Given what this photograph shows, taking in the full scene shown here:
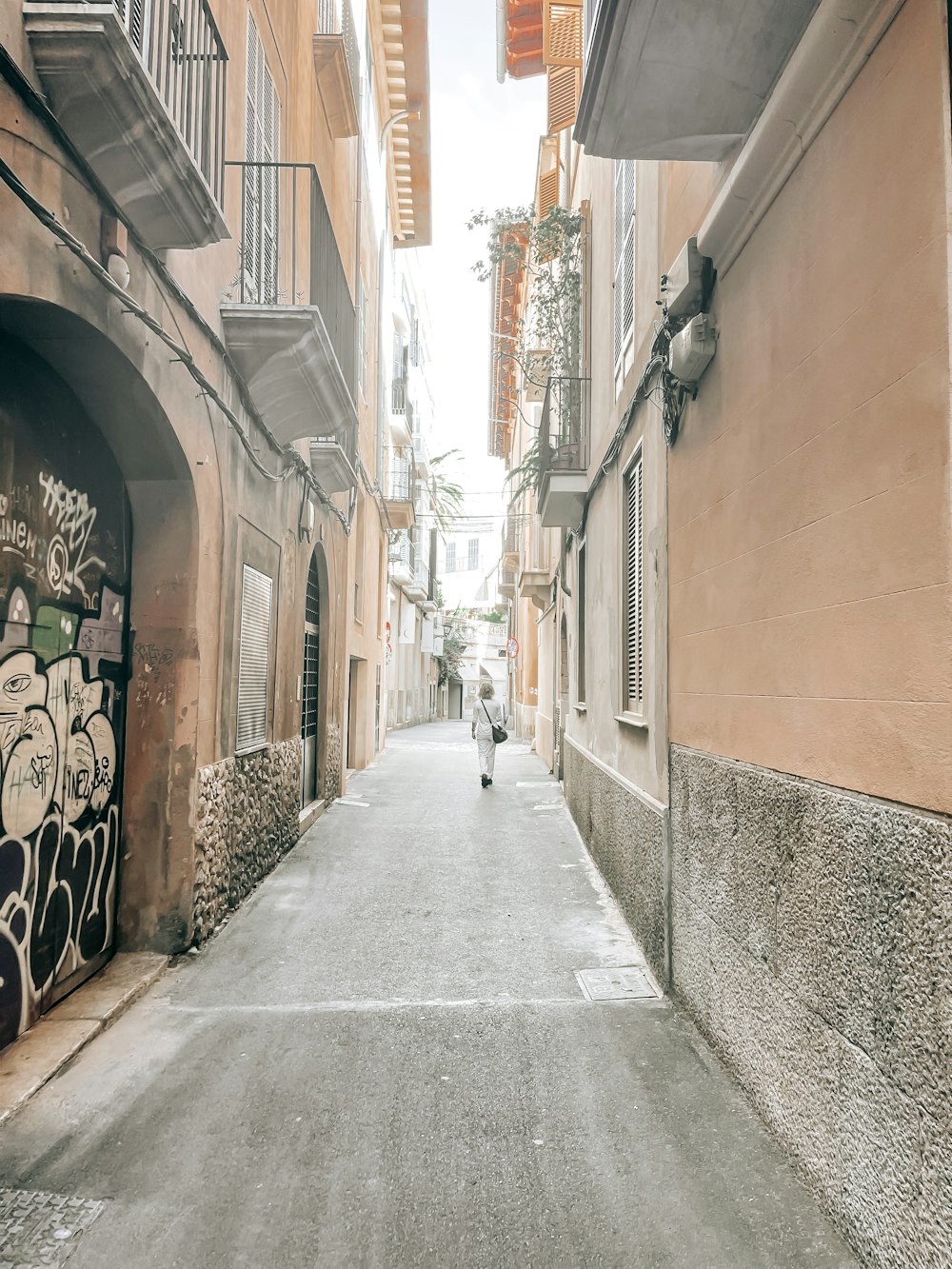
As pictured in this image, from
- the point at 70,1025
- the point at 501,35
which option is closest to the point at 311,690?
the point at 70,1025

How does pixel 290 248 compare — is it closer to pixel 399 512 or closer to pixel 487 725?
pixel 487 725

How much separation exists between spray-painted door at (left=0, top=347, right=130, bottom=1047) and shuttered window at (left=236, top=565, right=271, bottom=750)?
57.4 inches

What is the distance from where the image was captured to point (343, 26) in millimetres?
11836

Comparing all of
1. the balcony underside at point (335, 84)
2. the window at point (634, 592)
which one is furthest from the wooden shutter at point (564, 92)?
the window at point (634, 592)

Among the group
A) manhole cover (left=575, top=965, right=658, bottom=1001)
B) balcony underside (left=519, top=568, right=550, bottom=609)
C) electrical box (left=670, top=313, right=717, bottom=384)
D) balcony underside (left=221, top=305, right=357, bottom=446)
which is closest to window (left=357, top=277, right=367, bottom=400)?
balcony underside (left=519, top=568, right=550, bottom=609)

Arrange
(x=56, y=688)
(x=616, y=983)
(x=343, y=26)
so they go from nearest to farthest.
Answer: (x=56, y=688), (x=616, y=983), (x=343, y=26)

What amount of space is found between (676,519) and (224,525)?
3.24m

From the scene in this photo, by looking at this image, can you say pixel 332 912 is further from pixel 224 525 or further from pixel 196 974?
pixel 224 525

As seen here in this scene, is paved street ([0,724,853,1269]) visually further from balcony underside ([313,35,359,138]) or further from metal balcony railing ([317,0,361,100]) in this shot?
metal balcony railing ([317,0,361,100])

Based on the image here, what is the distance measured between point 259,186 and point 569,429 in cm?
507

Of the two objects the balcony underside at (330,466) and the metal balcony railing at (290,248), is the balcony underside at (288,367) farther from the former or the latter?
the balcony underside at (330,466)

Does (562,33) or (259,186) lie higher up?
(562,33)

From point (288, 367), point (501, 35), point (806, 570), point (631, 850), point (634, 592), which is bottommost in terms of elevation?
point (631, 850)

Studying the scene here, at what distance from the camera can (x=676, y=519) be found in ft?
16.7
